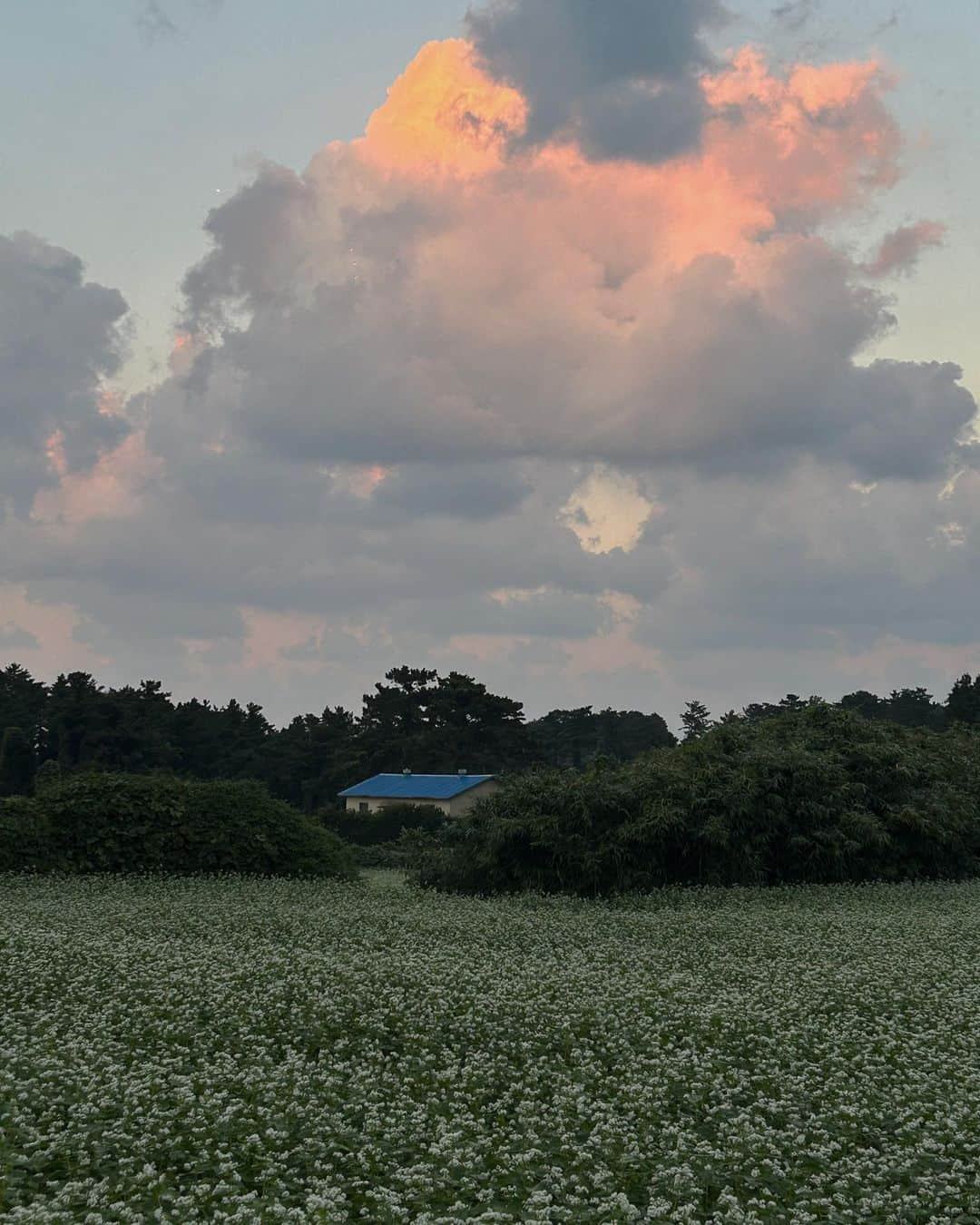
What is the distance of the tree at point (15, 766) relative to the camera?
52625mm

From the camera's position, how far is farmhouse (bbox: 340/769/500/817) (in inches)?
2196

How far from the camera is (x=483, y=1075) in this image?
8.56 metres

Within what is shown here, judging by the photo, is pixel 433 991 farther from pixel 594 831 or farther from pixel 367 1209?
pixel 594 831

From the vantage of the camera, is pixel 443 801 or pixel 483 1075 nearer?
pixel 483 1075

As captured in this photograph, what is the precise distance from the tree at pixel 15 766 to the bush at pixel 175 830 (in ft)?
108

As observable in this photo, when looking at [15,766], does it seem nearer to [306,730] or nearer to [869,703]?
[306,730]

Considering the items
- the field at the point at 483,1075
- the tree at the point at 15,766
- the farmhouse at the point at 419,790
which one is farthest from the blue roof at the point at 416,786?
the field at the point at 483,1075

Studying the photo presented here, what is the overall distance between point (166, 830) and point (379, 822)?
14.9 meters

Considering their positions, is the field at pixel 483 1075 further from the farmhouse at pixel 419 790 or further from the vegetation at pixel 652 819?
the farmhouse at pixel 419 790

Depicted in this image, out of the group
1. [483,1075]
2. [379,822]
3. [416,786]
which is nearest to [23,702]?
[416,786]

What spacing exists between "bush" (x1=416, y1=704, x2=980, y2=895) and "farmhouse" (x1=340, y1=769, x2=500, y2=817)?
31066 mm

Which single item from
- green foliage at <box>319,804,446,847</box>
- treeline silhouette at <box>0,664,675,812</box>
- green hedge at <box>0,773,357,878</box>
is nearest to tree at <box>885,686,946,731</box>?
treeline silhouette at <box>0,664,675,812</box>

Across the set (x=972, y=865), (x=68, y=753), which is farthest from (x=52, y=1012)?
(x=68, y=753)

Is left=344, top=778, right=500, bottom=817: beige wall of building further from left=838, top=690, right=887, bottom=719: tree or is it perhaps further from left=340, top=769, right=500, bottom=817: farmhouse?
left=838, top=690, right=887, bottom=719: tree
